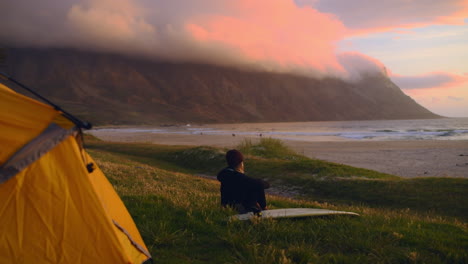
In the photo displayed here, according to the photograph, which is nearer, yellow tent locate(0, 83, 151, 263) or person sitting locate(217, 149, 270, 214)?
yellow tent locate(0, 83, 151, 263)

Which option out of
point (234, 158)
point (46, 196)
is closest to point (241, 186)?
point (234, 158)

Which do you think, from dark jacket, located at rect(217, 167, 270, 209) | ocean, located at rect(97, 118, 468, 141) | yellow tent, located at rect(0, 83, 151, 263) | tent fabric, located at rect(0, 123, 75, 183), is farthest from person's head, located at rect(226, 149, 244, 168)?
ocean, located at rect(97, 118, 468, 141)

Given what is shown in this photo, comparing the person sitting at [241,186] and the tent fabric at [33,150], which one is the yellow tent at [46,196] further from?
the person sitting at [241,186]

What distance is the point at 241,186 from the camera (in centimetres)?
699

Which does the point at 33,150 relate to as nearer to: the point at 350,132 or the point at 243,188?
the point at 243,188

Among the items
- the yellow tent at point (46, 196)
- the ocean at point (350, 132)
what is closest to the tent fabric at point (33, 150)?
the yellow tent at point (46, 196)

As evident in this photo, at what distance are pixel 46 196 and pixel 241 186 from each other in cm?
355

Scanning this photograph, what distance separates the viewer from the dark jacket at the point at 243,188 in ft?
22.4

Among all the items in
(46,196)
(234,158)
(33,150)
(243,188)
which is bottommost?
(243,188)

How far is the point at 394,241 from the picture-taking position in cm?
589

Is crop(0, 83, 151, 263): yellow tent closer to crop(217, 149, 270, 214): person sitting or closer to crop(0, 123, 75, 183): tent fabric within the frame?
crop(0, 123, 75, 183): tent fabric

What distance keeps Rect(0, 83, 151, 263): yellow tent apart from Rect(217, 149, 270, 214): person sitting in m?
2.81

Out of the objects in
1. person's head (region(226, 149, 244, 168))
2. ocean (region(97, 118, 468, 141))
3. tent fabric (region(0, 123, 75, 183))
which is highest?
tent fabric (region(0, 123, 75, 183))

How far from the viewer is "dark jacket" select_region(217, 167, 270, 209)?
6.83 metres
